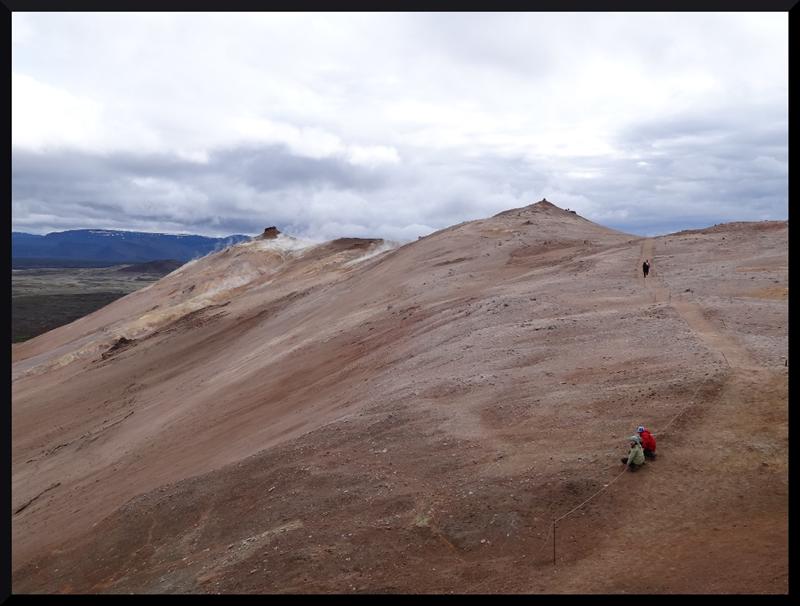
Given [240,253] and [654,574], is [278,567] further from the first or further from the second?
[240,253]

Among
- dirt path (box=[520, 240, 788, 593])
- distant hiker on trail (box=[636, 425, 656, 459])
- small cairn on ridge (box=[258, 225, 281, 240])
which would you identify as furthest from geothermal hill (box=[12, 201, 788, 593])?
small cairn on ridge (box=[258, 225, 281, 240])

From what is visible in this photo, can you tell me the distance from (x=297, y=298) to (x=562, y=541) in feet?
113

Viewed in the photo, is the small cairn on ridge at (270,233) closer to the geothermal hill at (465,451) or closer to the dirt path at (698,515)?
the geothermal hill at (465,451)

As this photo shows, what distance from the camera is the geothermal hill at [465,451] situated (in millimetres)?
10570

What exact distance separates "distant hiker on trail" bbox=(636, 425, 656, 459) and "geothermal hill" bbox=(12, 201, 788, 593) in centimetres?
29

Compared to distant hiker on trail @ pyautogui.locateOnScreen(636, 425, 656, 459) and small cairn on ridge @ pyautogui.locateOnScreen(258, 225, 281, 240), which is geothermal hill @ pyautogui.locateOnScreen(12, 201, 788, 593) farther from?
small cairn on ridge @ pyautogui.locateOnScreen(258, 225, 281, 240)

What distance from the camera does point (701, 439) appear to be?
12688 millimetres

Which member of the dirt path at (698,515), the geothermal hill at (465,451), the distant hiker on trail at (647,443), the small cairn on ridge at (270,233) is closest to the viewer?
the dirt path at (698,515)

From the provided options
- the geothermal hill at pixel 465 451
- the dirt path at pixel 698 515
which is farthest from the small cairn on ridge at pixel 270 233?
the dirt path at pixel 698 515

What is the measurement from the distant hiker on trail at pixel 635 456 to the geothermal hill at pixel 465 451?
153mm

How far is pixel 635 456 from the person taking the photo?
39.0ft

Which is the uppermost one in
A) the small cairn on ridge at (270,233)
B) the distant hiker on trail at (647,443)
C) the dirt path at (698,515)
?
the small cairn on ridge at (270,233)

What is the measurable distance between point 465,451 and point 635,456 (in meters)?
3.39
